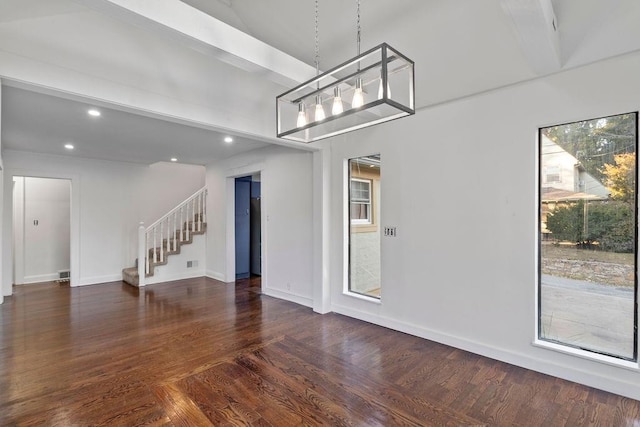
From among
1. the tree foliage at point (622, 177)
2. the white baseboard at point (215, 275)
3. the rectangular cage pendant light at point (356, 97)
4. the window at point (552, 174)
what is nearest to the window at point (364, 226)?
the rectangular cage pendant light at point (356, 97)

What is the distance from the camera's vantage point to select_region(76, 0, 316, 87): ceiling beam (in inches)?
72.7

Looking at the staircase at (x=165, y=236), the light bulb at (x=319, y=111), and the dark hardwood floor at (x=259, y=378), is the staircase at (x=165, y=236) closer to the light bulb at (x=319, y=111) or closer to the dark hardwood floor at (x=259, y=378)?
the dark hardwood floor at (x=259, y=378)

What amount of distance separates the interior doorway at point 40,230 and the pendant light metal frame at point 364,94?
260 inches

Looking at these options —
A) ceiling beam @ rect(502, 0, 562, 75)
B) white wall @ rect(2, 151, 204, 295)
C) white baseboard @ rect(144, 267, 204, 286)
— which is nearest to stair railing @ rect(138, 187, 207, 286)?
white baseboard @ rect(144, 267, 204, 286)

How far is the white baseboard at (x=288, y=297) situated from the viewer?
16.2 feet

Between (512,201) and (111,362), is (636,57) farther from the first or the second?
(111,362)

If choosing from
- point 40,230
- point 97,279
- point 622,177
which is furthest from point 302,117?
point 40,230

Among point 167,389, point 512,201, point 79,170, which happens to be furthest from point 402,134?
point 79,170

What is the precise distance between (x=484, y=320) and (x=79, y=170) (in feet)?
25.1

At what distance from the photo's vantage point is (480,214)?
3.16 metres

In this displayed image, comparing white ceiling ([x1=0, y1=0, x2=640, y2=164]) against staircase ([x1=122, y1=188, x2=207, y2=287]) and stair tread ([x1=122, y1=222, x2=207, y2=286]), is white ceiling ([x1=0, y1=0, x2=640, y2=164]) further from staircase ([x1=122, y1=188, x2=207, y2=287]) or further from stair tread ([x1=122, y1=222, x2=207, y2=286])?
stair tread ([x1=122, y1=222, x2=207, y2=286])

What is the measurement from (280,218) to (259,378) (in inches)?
120

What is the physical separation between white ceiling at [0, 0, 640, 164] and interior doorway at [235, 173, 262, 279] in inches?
116

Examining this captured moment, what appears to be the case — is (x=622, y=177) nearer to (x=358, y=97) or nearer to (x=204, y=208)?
(x=358, y=97)
